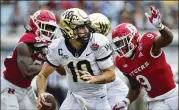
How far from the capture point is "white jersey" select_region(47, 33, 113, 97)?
6.66 meters

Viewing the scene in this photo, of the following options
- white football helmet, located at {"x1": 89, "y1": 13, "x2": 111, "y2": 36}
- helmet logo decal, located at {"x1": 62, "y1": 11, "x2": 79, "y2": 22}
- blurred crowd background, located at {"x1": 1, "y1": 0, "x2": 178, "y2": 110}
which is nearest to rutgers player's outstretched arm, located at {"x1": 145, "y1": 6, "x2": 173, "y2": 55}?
helmet logo decal, located at {"x1": 62, "y1": 11, "x2": 79, "y2": 22}

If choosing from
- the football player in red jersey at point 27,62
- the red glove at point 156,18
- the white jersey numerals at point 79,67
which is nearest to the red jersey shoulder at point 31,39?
the football player in red jersey at point 27,62

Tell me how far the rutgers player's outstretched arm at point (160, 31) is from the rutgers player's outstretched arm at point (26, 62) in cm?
140

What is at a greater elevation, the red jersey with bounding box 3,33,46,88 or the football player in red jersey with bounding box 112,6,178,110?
the football player in red jersey with bounding box 112,6,178,110

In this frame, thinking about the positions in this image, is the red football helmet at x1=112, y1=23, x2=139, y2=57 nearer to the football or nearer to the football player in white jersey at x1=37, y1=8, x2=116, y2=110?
the football player in white jersey at x1=37, y1=8, x2=116, y2=110

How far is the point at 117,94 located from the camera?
7793 millimetres

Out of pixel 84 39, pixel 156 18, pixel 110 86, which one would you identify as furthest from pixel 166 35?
pixel 110 86

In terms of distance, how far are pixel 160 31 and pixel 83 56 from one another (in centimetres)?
78

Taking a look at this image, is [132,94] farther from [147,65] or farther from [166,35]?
[166,35]

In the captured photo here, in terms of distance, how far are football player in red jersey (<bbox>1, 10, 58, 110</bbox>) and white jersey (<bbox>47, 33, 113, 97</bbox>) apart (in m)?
0.81

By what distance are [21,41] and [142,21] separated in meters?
5.45

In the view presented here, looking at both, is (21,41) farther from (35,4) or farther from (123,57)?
(35,4)

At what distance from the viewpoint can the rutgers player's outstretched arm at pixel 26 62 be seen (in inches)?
296

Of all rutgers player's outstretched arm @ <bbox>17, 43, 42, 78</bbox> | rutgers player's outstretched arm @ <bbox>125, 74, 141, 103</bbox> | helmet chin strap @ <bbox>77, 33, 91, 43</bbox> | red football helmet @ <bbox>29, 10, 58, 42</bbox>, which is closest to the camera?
helmet chin strap @ <bbox>77, 33, 91, 43</bbox>
